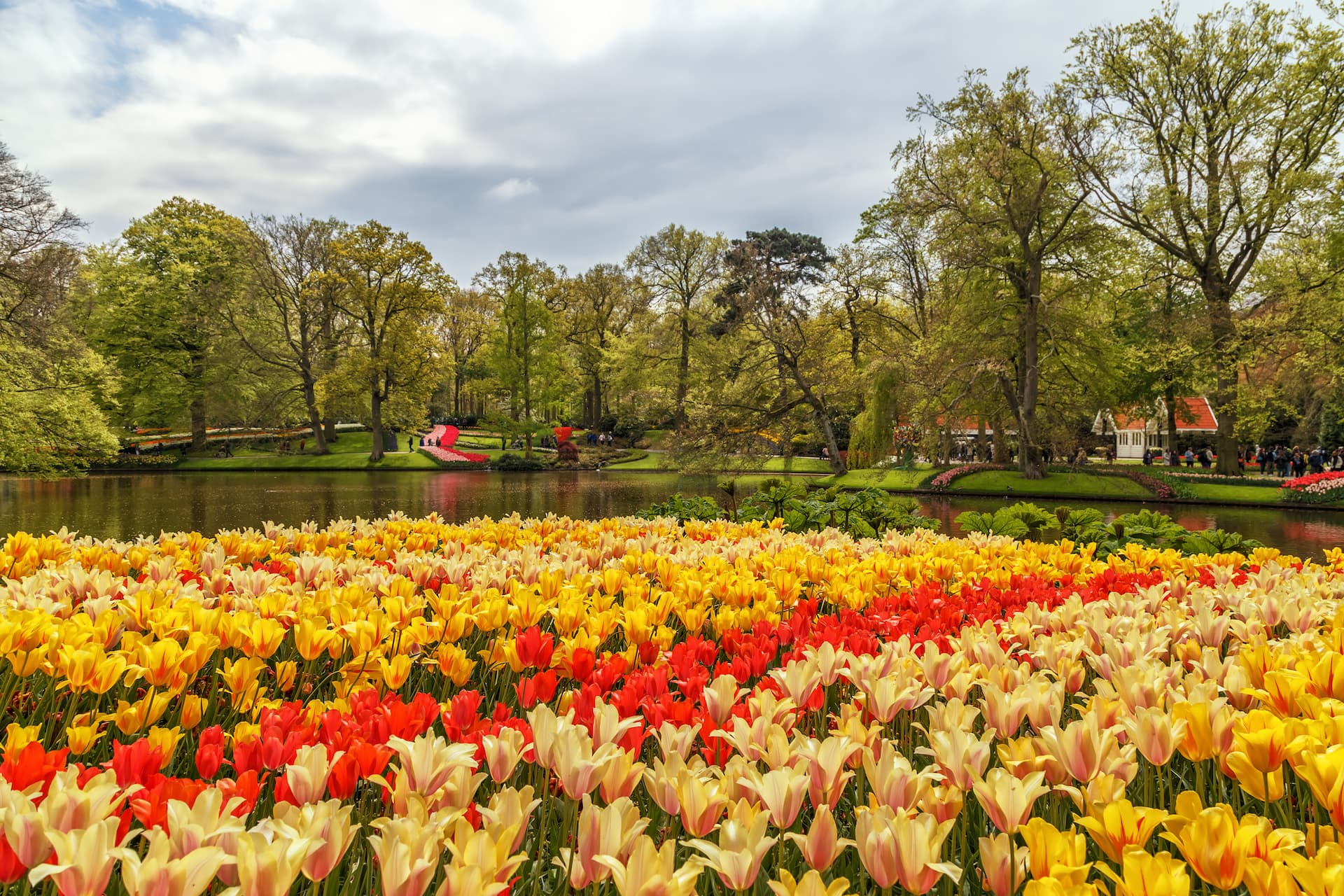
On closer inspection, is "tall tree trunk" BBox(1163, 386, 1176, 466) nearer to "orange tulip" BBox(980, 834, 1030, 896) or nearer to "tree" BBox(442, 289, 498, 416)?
"orange tulip" BBox(980, 834, 1030, 896)

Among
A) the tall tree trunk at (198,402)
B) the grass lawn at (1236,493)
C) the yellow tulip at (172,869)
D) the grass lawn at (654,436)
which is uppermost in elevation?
the tall tree trunk at (198,402)

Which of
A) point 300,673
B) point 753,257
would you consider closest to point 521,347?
point 753,257

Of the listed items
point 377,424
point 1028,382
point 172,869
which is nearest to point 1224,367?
point 1028,382

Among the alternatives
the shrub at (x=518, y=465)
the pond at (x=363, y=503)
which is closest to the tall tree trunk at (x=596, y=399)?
the shrub at (x=518, y=465)

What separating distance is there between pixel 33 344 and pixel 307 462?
19.7 metres

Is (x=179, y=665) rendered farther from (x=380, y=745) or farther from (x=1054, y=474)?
(x=1054, y=474)

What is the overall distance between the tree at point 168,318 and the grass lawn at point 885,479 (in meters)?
31.8

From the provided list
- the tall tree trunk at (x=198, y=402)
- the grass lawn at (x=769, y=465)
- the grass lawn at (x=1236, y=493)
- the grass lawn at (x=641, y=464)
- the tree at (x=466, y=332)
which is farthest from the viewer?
the tree at (x=466, y=332)

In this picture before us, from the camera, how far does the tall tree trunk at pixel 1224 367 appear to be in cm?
2419

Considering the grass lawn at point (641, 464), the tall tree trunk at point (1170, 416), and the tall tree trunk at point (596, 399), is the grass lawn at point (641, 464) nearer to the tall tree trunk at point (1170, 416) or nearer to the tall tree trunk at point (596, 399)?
the tall tree trunk at point (596, 399)

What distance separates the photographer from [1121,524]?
7754 millimetres

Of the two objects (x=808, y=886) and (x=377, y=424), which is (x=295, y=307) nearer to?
(x=377, y=424)

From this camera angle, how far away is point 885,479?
26219mm

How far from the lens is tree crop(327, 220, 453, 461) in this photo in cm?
3822
